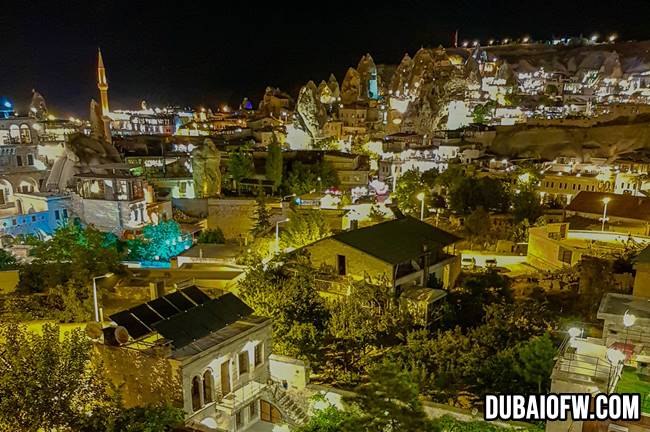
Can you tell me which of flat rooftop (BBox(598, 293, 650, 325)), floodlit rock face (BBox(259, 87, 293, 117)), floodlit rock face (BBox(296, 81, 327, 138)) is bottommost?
flat rooftop (BBox(598, 293, 650, 325))

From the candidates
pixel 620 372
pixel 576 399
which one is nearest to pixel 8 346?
pixel 576 399

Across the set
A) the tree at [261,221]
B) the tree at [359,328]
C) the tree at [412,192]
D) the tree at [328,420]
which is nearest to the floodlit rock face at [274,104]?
the tree at [412,192]

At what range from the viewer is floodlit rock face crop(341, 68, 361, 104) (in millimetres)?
71938

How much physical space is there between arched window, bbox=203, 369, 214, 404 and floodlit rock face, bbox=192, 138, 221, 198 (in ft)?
79.5

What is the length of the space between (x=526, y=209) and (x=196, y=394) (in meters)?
23.6

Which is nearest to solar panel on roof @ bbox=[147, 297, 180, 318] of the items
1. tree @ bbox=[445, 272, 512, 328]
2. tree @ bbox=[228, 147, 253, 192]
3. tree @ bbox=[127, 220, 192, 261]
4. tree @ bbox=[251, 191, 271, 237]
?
tree @ bbox=[445, 272, 512, 328]

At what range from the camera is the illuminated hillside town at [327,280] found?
33.4 ft

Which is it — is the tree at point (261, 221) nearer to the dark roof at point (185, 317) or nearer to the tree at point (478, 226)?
the tree at point (478, 226)

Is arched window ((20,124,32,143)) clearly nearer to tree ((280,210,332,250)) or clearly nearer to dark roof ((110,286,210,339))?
tree ((280,210,332,250))

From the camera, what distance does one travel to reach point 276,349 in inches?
582

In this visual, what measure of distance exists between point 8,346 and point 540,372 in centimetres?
1109

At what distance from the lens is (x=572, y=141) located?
47.9 meters

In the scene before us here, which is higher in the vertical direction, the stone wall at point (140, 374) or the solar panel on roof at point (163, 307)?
the solar panel on roof at point (163, 307)

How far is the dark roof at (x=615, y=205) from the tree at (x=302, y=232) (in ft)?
51.4
